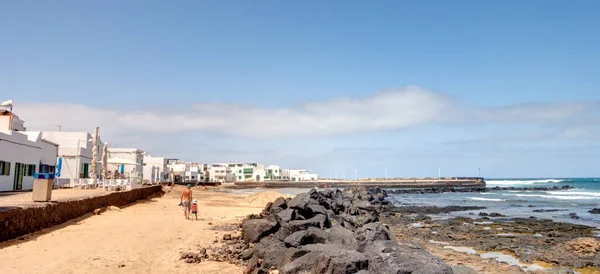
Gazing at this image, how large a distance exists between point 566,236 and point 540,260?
6.85 meters

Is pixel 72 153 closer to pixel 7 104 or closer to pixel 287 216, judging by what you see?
pixel 7 104

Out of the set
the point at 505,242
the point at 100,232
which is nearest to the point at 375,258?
the point at 100,232

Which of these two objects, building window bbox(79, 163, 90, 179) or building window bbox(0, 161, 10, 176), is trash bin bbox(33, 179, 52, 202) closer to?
building window bbox(0, 161, 10, 176)

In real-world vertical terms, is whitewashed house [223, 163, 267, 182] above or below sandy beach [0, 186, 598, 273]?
above

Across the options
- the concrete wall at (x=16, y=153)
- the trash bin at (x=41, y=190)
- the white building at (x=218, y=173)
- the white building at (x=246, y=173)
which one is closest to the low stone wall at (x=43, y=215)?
the trash bin at (x=41, y=190)

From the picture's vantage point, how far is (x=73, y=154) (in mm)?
36250

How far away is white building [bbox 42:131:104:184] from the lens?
36250 millimetres

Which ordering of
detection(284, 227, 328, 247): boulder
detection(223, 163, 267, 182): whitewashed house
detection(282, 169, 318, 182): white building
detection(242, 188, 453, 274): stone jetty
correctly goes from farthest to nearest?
detection(282, 169, 318, 182): white building, detection(223, 163, 267, 182): whitewashed house, detection(284, 227, 328, 247): boulder, detection(242, 188, 453, 274): stone jetty

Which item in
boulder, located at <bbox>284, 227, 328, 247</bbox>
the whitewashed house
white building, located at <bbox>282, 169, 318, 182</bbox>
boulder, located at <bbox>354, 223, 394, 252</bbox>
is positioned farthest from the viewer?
white building, located at <bbox>282, 169, 318, 182</bbox>

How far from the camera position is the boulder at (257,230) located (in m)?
12.6

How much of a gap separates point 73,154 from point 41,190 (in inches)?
950

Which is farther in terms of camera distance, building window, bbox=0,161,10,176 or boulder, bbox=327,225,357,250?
building window, bbox=0,161,10,176

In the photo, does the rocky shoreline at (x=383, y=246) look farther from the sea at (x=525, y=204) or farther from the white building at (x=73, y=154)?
the white building at (x=73, y=154)

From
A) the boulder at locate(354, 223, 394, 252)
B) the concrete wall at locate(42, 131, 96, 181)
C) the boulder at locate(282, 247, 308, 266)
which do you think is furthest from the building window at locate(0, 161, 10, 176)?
the boulder at locate(354, 223, 394, 252)
